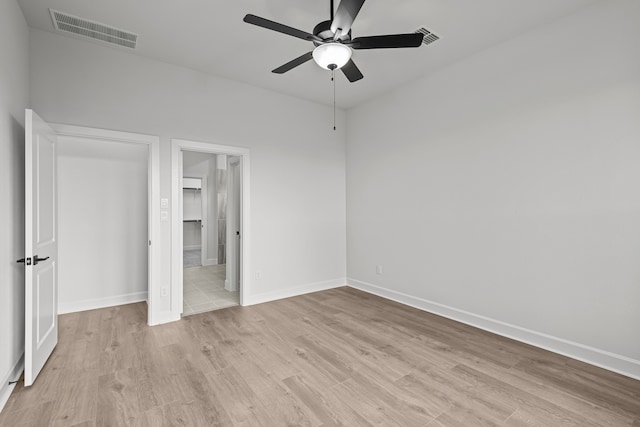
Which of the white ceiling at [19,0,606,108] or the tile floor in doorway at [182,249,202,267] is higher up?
the white ceiling at [19,0,606,108]

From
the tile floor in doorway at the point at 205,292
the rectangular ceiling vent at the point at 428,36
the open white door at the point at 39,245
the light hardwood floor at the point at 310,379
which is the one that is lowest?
the light hardwood floor at the point at 310,379

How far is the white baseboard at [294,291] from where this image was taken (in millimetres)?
4338

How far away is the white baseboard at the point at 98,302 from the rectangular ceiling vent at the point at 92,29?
325cm

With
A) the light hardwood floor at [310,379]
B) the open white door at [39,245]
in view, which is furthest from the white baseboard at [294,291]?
the open white door at [39,245]

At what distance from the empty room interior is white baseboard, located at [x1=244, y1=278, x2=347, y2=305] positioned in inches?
2.1

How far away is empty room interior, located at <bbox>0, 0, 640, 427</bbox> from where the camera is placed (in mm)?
2232

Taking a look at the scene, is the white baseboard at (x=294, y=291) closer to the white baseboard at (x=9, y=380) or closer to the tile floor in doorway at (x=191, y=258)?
the white baseboard at (x=9, y=380)

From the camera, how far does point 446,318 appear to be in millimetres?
3748

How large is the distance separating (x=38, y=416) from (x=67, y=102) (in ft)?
9.39

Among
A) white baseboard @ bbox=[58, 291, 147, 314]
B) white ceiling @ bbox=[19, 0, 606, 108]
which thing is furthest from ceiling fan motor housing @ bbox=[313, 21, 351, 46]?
white baseboard @ bbox=[58, 291, 147, 314]

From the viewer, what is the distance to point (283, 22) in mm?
2887

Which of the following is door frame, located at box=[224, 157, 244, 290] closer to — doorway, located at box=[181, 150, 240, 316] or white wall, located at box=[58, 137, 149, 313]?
doorway, located at box=[181, 150, 240, 316]

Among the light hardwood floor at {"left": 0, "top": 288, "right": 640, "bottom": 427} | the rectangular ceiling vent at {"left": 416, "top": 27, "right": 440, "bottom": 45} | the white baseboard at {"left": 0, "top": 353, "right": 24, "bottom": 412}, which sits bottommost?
the light hardwood floor at {"left": 0, "top": 288, "right": 640, "bottom": 427}

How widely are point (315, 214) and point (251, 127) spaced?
66.6 inches
